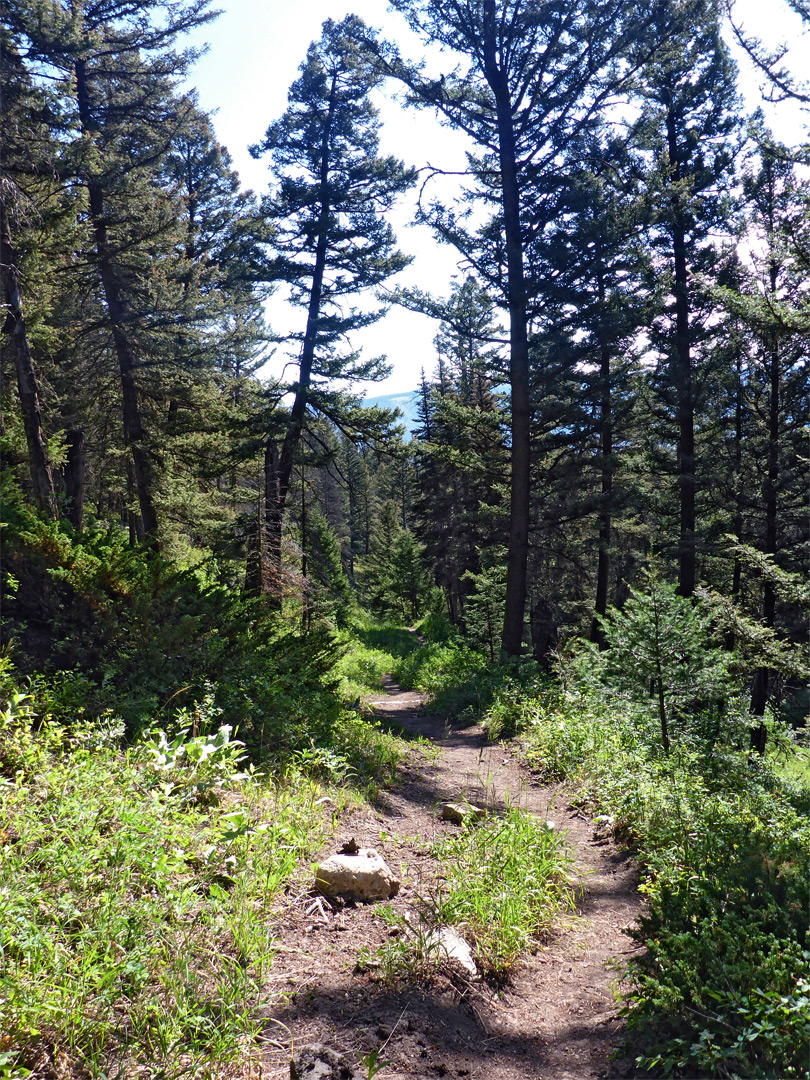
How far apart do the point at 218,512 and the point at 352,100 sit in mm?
10241

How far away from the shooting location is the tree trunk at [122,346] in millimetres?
12977

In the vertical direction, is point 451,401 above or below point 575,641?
above

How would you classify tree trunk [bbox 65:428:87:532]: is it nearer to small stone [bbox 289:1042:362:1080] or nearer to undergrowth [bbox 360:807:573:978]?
undergrowth [bbox 360:807:573:978]

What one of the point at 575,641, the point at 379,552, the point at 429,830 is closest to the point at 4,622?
the point at 429,830

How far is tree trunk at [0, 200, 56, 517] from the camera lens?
29.3ft

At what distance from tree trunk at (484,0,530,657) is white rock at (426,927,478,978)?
28.6 ft

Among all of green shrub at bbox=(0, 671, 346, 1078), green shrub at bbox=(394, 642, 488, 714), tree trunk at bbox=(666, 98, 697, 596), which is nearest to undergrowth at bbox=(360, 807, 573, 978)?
green shrub at bbox=(0, 671, 346, 1078)

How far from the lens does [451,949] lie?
3186 mm

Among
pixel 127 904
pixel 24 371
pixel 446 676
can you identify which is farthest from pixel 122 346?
pixel 127 904

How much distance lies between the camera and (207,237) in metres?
18.9

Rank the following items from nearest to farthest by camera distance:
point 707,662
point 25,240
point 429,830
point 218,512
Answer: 1. point 429,830
2. point 707,662
3. point 25,240
4. point 218,512

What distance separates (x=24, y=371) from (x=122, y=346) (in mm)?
4548

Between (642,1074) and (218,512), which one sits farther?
(218,512)

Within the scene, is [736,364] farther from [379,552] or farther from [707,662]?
[379,552]
